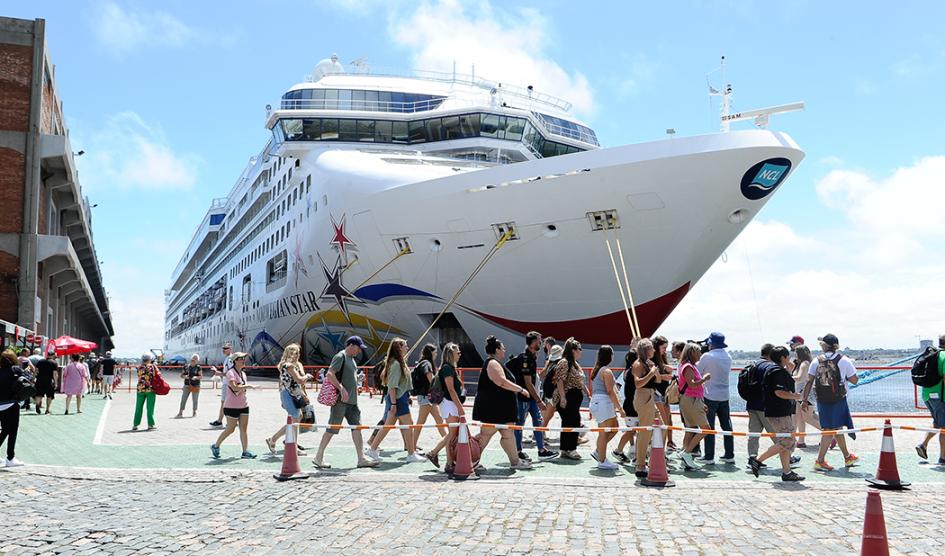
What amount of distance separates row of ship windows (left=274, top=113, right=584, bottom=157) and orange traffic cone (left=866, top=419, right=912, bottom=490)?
2014 cm

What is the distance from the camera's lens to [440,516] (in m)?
5.61

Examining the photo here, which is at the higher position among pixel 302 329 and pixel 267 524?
pixel 302 329

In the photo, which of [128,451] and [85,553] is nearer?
[85,553]

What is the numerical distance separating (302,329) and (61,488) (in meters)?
21.0

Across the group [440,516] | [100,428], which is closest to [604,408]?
[440,516]

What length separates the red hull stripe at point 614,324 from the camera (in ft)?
59.5

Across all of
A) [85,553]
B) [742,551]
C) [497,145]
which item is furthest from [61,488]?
[497,145]

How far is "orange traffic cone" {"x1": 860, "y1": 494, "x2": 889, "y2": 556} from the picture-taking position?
12.0 ft

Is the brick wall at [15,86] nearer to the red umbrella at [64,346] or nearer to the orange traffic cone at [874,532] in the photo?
the red umbrella at [64,346]

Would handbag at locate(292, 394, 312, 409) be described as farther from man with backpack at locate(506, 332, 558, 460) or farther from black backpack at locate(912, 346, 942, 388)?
black backpack at locate(912, 346, 942, 388)

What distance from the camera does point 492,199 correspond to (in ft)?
58.4

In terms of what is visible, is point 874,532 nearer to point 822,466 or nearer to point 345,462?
point 822,466

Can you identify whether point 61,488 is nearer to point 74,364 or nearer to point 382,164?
point 74,364

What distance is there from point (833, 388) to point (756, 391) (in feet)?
3.87
